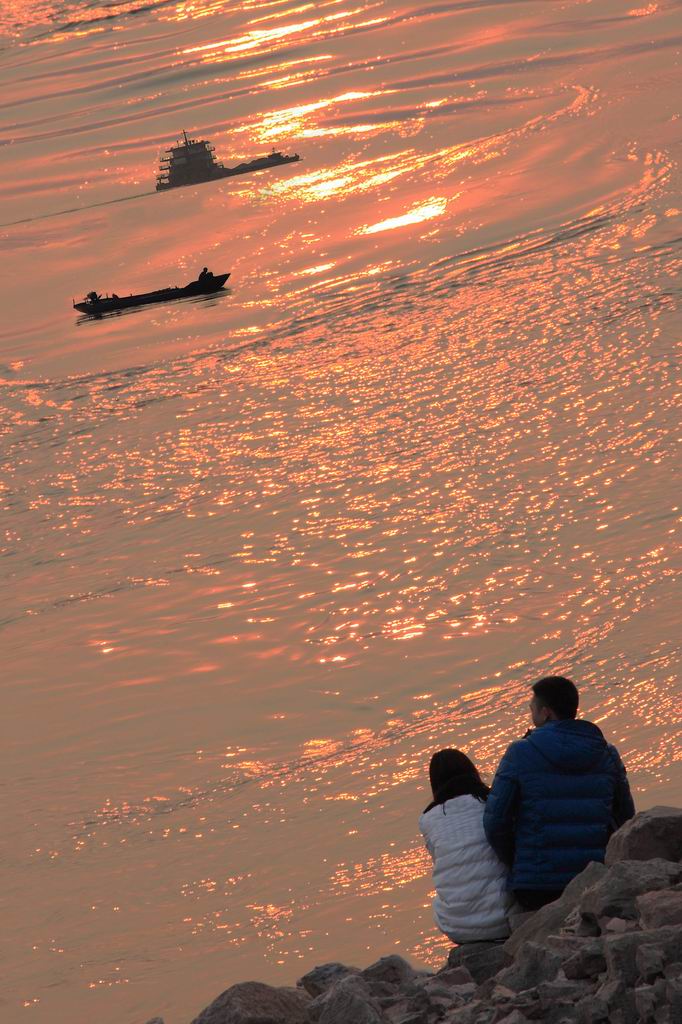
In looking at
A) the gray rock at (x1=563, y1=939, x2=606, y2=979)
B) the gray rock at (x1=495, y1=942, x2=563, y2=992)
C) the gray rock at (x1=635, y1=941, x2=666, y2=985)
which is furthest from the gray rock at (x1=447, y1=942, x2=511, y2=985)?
the gray rock at (x1=635, y1=941, x2=666, y2=985)

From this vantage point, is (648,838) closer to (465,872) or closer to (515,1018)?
(465,872)

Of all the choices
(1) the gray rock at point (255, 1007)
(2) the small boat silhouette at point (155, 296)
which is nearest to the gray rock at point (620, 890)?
(1) the gray rock at point (255, 1007)

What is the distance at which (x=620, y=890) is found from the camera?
214 inches

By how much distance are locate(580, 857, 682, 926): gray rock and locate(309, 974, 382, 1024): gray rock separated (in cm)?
78

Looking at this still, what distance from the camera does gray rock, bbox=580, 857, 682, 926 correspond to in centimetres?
541

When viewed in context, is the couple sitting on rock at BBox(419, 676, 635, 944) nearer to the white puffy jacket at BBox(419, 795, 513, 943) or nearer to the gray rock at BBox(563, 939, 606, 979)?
the white puffy jacket at BBox(419, 795, 513, 943)

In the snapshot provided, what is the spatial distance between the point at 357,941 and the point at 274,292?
1696 inches

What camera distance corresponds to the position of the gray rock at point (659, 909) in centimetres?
511

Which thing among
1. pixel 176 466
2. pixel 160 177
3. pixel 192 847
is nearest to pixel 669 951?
pixel 192 847

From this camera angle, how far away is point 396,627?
A: 19.0 m

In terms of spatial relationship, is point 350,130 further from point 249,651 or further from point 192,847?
point 192,847

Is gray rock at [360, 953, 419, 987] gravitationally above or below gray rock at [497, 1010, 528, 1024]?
below

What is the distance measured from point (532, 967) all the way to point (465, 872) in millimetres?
553

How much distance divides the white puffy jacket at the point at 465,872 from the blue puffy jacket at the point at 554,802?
2.7 inches
